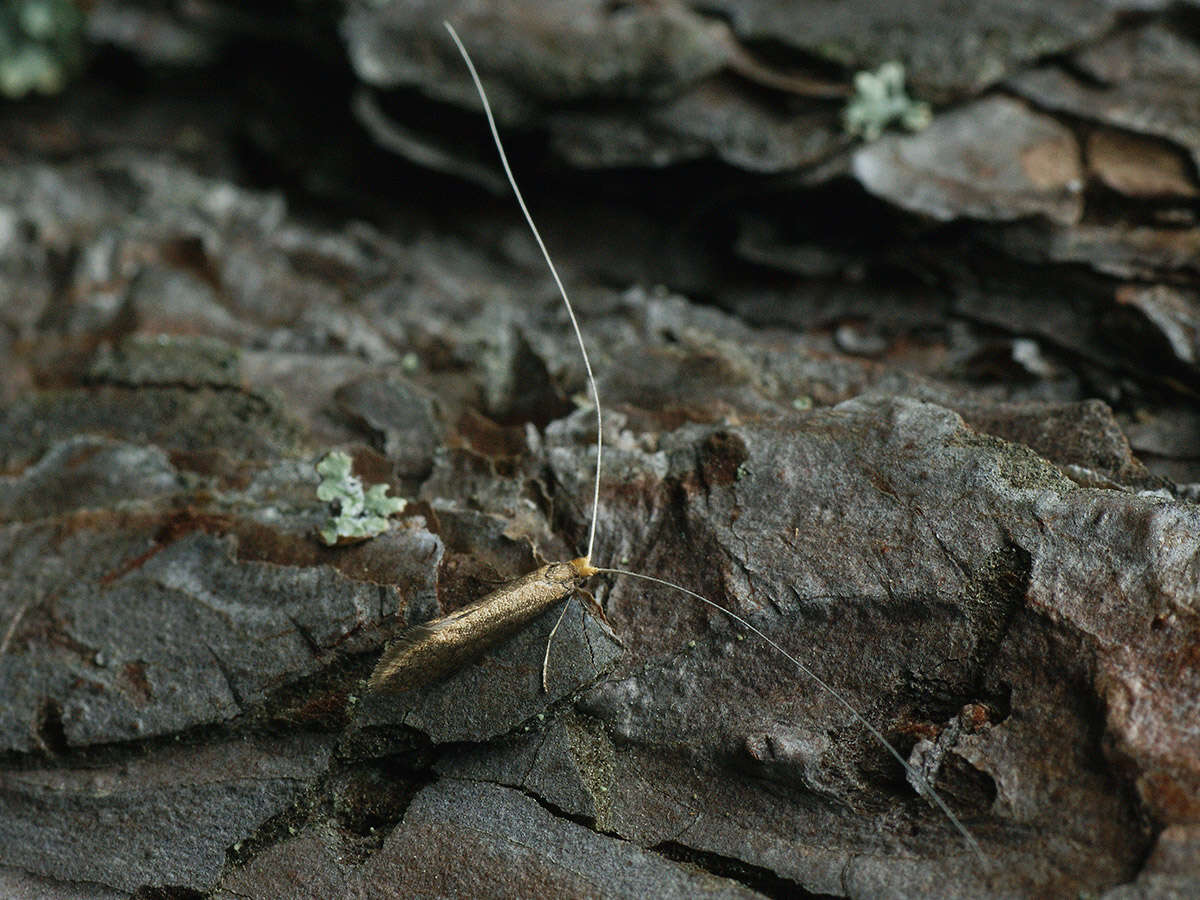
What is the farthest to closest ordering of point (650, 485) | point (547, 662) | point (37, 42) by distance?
point (37, 42)
point (650, 485)
point (547, 662)

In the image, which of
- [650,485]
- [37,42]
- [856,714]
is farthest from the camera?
[37,42]

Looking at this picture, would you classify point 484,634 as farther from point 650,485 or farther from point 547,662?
point 650,485

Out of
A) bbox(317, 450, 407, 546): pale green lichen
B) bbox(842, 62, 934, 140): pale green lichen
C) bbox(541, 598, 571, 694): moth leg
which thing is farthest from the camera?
bbox(842, 62, 934, 140): pale green lichen

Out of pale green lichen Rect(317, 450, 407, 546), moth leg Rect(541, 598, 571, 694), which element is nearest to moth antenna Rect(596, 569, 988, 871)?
moth leg Rect(541, 598, 571, 694)

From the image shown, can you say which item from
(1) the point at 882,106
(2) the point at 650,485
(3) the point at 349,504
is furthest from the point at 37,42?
(2) the point at 650,485

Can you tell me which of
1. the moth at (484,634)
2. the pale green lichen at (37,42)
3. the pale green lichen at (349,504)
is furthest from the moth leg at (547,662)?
the pale green lichen at (37,42)

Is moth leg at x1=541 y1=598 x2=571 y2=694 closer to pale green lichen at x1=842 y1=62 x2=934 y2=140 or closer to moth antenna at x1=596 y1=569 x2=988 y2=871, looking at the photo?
moth antenna at x1=596 y1=569 x2=988 y2=871
